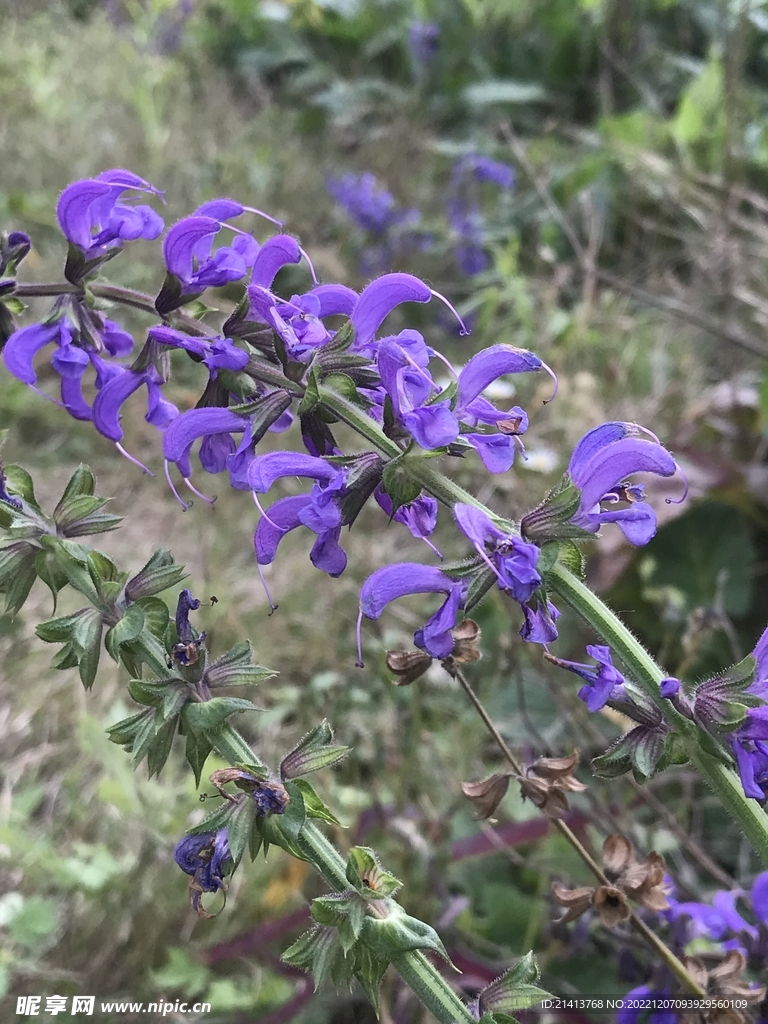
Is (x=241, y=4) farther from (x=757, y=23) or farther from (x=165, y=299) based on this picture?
(x=165, y=299)

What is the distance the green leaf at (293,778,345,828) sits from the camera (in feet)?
1.90

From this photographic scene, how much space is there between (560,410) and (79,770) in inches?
54.8

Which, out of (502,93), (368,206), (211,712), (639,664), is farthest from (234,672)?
(502,93)

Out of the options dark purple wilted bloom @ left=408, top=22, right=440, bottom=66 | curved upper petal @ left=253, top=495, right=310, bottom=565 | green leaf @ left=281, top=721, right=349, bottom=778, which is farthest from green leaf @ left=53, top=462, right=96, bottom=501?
dark purple wilted bloom @ left=408, top=22, right=440, bottom=66

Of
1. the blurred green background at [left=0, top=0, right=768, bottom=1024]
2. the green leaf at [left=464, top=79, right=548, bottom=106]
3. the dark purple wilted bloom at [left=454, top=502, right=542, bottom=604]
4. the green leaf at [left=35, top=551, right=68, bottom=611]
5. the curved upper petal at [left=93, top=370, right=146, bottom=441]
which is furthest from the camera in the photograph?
the green leaf at [left=464, top=79, right=548, bottom=106]

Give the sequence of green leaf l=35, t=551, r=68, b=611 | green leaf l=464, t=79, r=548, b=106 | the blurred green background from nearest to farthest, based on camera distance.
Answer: green leaf l=35, t=551, r=68, b=611 < the blurred green background < green leaf l=464, t=79, r=548, b=106

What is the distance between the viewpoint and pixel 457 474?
1.68m

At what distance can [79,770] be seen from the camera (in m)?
1.50

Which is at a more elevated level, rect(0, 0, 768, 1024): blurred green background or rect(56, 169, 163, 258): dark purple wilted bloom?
rect(56, 169, 163, 258): dark purple wilted bloom

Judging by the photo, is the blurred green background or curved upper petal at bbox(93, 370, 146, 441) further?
the blurred green background

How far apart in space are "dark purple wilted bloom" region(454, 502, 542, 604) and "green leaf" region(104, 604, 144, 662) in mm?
222

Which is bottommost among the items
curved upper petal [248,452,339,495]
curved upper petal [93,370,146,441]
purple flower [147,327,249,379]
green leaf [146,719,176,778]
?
green leaf [146,719,176,778]

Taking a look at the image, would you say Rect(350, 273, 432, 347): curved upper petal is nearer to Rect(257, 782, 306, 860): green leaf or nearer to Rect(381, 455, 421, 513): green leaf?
Rect(381, 455, 421, 513): green leaf

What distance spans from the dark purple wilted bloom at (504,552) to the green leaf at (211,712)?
0.58ft
